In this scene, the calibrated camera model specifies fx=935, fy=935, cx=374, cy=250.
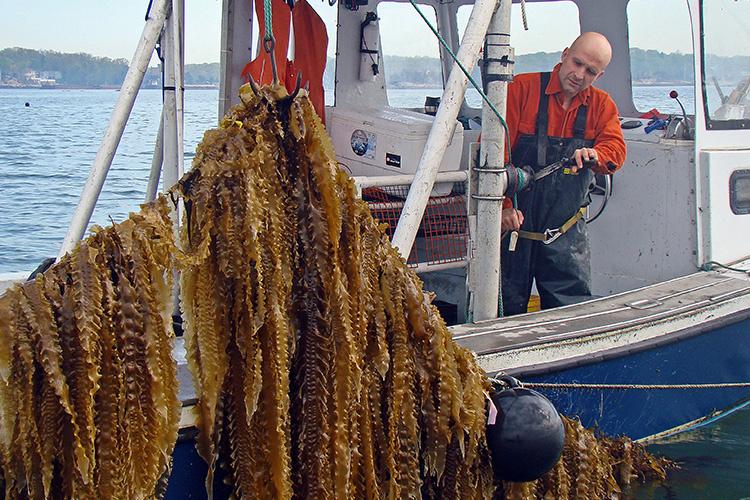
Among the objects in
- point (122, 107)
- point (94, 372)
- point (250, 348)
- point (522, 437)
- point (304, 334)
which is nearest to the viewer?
point (94, 372)

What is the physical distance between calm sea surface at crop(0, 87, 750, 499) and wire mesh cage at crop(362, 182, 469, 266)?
1.62 meters

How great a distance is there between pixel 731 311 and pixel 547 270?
3.45ft

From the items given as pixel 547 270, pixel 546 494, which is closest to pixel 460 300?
pixel 547 270

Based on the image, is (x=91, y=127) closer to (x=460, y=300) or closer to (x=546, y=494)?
(x=460, y=300)

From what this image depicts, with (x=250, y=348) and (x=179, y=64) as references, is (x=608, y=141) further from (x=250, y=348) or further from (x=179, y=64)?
(x=250, y=348)

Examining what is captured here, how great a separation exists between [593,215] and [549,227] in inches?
44.3

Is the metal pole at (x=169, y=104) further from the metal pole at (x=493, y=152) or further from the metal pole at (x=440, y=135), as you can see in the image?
the metal pole at (x=493, y=152)

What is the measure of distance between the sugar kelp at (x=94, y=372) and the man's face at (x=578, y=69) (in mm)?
3027

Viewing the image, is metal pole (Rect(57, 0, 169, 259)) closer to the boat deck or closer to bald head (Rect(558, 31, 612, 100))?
the boat deck

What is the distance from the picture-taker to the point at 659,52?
6.83m

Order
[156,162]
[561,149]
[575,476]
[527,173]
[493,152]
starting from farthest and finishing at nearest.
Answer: [561,149]
[156,162]
[527,173]
[493,152]
[575,476]

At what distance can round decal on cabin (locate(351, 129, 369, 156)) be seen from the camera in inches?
211

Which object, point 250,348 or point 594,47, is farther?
point 594,47

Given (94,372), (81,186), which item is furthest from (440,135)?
(81,186)
